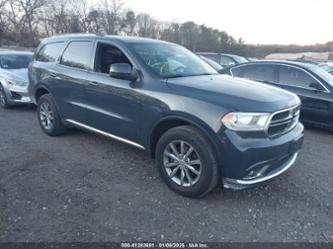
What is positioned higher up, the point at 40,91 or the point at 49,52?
the point at 49,52

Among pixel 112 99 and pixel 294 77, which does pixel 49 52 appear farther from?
pixel 294 77

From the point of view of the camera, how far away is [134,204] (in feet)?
10.3

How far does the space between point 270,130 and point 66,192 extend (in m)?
2.49

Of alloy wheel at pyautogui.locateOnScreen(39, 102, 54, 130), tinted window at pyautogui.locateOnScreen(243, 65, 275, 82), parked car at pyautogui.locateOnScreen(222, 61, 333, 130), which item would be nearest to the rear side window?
tinted window at pyautogui.locateOnScreen(243, 65, 275, 82)

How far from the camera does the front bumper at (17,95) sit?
7.00 metres

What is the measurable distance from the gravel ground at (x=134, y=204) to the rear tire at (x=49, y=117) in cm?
72

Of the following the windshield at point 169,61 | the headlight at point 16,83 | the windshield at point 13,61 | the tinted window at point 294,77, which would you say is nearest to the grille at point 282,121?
the windshield at point 169,61

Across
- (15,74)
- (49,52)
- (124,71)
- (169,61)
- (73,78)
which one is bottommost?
(15,74)

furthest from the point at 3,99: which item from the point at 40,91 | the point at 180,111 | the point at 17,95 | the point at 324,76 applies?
the point at 324,76

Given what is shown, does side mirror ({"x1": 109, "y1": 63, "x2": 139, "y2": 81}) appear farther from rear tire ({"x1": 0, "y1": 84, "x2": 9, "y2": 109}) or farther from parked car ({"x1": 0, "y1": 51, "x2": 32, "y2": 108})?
rear tire ({"x1": 0, "y1": 84, "x2": 9, "y2": 109})

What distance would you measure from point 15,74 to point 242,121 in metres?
6.52

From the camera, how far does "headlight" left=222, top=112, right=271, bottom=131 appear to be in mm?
2812

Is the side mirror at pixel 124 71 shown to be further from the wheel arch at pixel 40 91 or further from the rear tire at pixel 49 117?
the wheel arch at pixel 40 91

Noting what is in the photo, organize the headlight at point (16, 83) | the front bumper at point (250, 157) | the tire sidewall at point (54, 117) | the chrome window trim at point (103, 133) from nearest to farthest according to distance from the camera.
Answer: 1. the front bumper at point (250, 157)
2. the chrome window trim at point (103, 133)
3. the tire sidewall at point (54, 117)
4. the headlight at point (16, 83)
